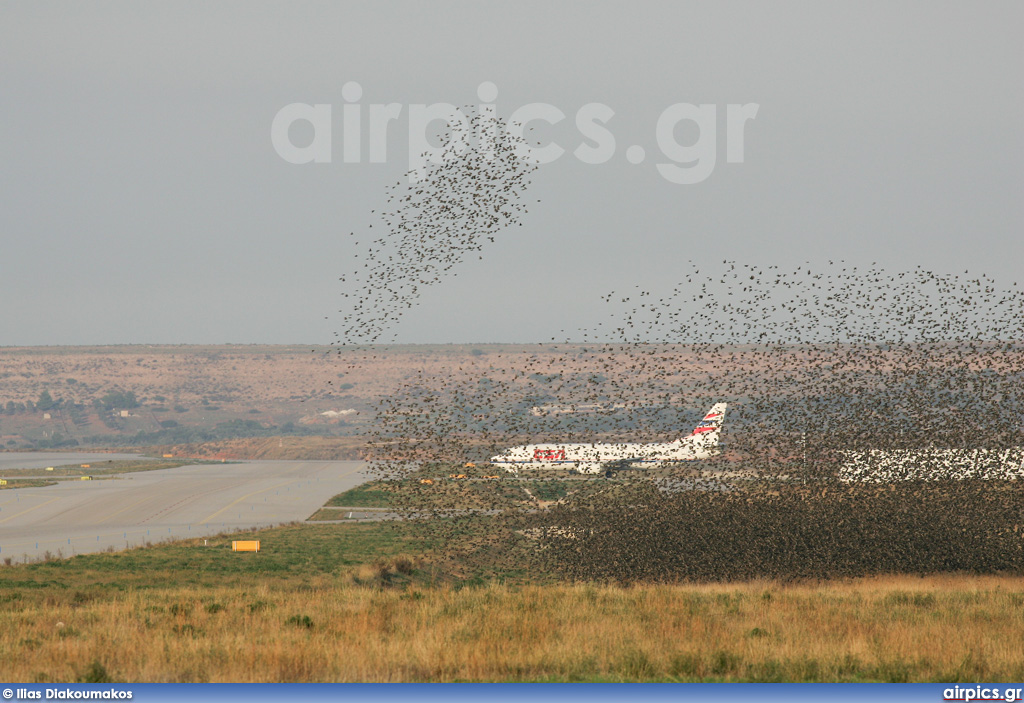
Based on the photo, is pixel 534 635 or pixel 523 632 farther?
pixel 523 632

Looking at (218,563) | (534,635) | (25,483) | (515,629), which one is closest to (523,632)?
(534,635)

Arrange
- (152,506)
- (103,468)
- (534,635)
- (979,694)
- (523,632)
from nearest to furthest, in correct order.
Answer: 1. (979,694)
2. (534,635)
3. (523,632)
4. (152,506)
5. (103,468)

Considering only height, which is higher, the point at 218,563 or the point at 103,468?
the point at 218,563

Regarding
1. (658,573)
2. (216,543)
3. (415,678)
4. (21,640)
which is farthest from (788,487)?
(216,543)

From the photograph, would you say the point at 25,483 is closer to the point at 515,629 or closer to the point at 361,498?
the point at 361,498

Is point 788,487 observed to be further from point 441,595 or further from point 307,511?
point 307,511

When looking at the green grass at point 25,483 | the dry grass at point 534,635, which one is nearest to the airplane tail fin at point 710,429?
the dry grass at point 534,635
